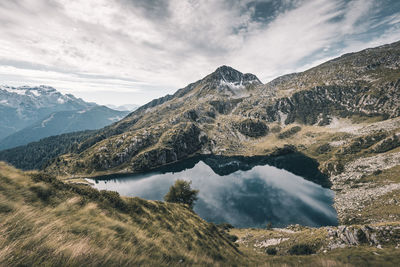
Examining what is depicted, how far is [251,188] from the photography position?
116750 mm

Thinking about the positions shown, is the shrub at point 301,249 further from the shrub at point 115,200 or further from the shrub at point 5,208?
the shrub at point 5,208

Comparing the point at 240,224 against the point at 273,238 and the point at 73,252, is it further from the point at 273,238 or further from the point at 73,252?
the point at 73,252

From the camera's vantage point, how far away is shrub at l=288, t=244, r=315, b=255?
25772 millimetres

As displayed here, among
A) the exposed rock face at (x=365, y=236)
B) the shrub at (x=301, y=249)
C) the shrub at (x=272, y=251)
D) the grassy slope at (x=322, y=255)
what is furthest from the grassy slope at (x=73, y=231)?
the shrub at (x=272, y=251)

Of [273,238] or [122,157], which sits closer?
[273,238]

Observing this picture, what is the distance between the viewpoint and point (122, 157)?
655 feet

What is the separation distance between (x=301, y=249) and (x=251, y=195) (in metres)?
83.3

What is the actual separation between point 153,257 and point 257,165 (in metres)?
177

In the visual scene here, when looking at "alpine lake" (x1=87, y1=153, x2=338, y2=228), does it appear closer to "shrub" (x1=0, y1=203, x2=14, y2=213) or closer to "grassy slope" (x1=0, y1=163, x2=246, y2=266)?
"grassy slope" (x1=0, y1=163, x2=246, y2=266)

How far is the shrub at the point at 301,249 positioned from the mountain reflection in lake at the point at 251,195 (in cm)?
5122

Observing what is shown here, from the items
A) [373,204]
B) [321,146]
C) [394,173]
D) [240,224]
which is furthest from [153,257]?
[321,146]

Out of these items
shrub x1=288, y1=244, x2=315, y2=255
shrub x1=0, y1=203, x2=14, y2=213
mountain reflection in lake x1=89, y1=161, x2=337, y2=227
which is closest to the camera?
shrub x1=0, y1=203, x2=14, y2=213

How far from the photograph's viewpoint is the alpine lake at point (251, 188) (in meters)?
80.0

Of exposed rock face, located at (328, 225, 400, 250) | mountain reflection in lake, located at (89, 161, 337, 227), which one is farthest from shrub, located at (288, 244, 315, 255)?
mountain reflection in lake, located at (89, 161, 337, 227)
